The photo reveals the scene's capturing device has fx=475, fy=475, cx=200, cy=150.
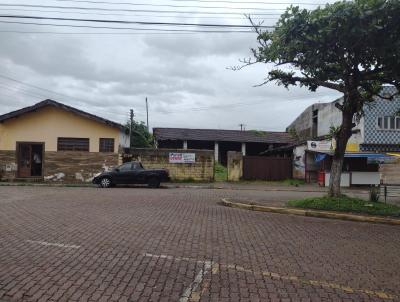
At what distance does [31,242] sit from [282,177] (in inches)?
1092

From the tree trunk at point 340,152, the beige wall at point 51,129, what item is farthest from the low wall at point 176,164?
the tree trunk at point 340,152

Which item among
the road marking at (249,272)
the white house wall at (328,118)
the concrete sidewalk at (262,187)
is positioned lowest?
the concrete sidewalk at (262,187)

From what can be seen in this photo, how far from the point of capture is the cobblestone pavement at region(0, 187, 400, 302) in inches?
223

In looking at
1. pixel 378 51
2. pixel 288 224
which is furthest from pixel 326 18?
pixel 288 224

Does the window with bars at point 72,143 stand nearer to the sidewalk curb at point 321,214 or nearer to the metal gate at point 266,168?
the metal gate at point 266,168

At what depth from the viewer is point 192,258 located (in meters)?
7.30

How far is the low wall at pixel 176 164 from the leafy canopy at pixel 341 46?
16.3 m

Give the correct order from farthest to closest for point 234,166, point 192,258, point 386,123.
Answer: point 234,166, point 386,123, point 192,258

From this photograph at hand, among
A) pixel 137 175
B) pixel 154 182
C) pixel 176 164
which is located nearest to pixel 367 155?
pixel 176 164

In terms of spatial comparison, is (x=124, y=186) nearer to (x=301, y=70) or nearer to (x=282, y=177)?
(x=282, y=177)

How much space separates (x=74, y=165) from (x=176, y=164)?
21.5 feet

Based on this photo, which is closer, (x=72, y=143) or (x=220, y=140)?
(x=72, y=143)

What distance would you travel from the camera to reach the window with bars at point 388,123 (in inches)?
1245

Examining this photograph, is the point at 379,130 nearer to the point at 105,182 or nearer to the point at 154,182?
the point at 154,182
